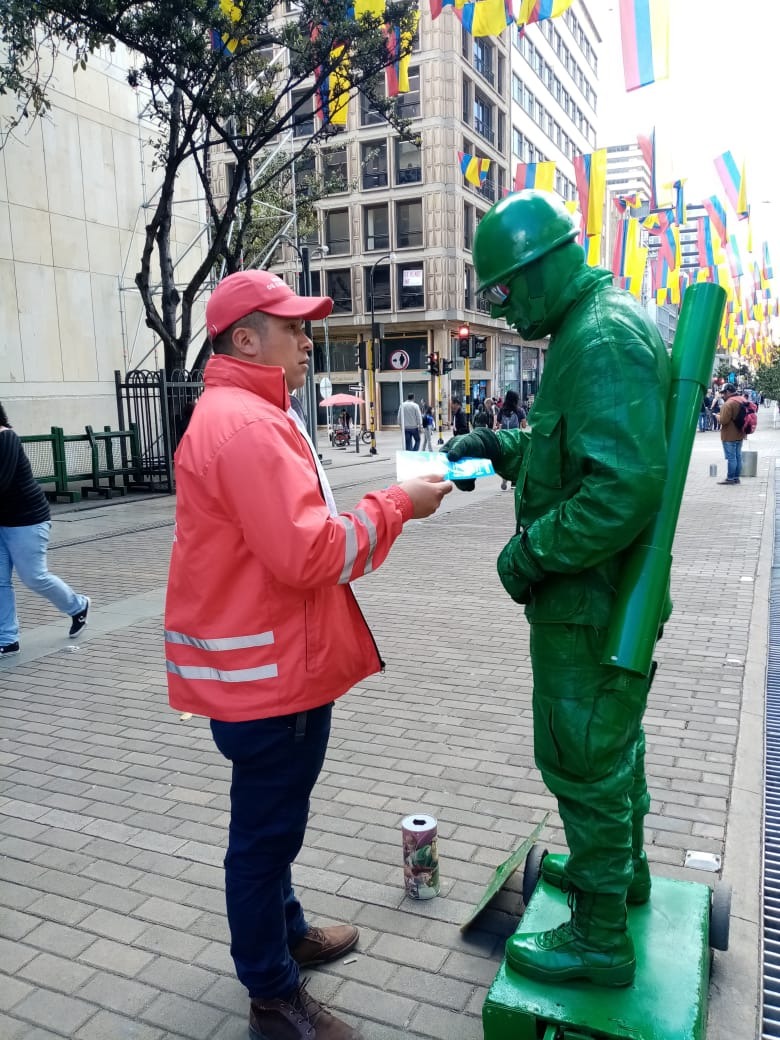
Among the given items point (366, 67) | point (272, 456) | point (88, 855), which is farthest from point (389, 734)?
point (366, 67)

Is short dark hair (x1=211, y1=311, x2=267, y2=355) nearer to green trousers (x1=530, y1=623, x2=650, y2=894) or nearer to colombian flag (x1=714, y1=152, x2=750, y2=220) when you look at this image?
green trousers (x1=530, y1=623, x2=650, y2=894)

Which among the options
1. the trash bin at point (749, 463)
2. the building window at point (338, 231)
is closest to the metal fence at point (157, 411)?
the trash bin at point (749, 463)

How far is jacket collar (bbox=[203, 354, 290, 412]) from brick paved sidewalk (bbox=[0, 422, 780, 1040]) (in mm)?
1848

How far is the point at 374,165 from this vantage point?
42.8m

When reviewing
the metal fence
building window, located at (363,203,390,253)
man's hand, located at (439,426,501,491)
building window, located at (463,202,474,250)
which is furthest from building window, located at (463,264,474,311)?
man's hand, located at (439,426,501,491)

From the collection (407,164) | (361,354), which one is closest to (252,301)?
(361,354)

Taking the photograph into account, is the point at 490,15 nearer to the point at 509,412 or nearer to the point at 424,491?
the point at 509,412

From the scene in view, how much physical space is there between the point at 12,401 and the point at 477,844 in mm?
14692

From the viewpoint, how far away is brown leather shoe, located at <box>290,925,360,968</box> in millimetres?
2607

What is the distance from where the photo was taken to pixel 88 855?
10.9ft

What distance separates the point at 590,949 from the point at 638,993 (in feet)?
0.54

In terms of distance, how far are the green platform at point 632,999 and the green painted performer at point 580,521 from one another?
1.9 inches

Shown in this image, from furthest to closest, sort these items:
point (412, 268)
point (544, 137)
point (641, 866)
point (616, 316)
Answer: point (544, 137) → point (412, 268) → point (641, 866) → point (616, 316)

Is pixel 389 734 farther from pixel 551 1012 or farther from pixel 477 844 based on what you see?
pixel 551 1012
